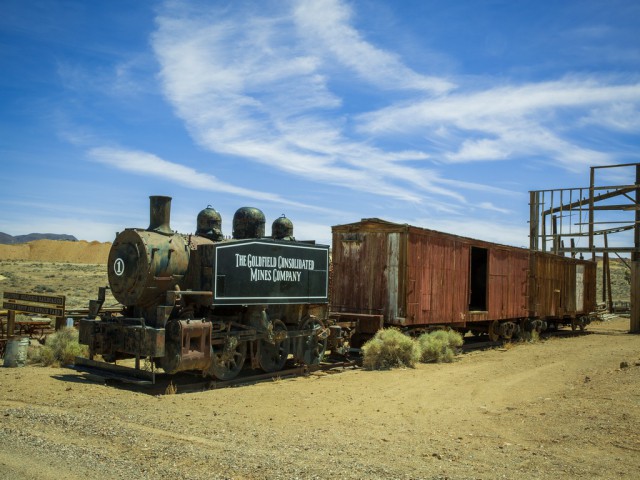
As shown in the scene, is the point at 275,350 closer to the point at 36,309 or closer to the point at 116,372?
the point at 116,372

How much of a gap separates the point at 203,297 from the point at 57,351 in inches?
147

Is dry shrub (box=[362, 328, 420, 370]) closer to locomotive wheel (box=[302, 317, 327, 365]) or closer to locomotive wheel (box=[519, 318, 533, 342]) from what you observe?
locomotive wheel (box=[302, 317, 327, 365])

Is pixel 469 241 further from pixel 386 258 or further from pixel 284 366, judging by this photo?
pixel 284 366

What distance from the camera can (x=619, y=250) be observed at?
26.1 meters

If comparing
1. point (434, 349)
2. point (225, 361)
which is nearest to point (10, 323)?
point (225, 361)

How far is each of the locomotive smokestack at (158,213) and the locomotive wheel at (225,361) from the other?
238 centimetres

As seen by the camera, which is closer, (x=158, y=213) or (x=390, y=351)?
(x=158, y=213)

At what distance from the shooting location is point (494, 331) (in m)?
20.8

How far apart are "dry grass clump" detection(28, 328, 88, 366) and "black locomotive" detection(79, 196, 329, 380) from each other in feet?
4.23

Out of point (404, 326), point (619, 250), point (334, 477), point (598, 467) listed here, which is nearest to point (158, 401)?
point (334, 477)

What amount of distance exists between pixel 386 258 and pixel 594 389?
273 inches

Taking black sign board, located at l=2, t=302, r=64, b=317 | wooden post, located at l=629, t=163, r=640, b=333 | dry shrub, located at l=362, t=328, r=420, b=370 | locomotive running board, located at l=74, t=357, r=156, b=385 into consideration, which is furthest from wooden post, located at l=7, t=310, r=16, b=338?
wooden post, located at l=629, t=163, r=640, b=333

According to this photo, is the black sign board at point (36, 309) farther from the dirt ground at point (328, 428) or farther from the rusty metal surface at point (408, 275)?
the rusty metal surface at point (408, 275)

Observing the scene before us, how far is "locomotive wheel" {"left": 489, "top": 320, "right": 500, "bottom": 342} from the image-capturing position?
2053cm
